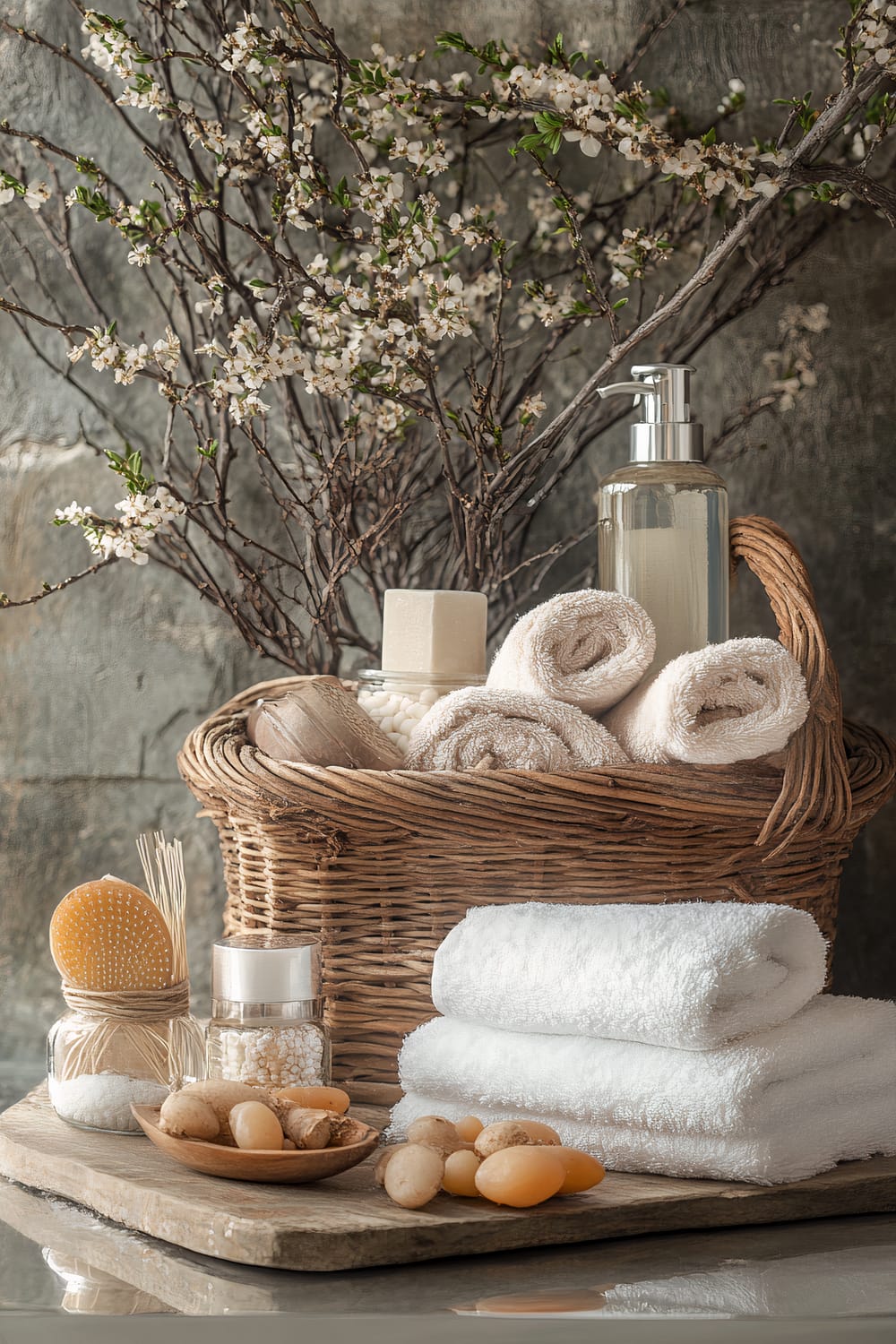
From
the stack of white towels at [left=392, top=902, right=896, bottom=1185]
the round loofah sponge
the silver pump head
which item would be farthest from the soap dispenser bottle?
the round loofah sponge

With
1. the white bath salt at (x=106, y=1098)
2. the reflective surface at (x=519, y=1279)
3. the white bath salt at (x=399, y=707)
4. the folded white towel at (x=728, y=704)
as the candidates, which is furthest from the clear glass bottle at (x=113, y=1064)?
the folded white towel at (x=728, y=704)

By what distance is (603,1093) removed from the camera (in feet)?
1.97

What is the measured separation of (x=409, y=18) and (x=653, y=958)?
85 cm

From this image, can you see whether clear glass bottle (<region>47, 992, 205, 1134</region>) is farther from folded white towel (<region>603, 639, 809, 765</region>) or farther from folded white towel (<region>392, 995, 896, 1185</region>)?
folded white towel (<region>603, 639, 809, 765</region>)

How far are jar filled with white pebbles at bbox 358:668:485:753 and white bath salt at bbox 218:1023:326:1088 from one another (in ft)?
0.64

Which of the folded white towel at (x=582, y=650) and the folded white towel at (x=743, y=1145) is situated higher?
the folded white towel at (x=582, y=650)

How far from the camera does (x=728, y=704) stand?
0.71 m

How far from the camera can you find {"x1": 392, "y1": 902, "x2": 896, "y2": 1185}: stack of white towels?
576 millimetres

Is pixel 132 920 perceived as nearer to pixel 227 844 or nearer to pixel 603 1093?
pixel 227 844

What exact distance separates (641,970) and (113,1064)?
0.99ft

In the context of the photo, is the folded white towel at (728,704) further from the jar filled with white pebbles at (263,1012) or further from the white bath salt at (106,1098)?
the white bath salt at (106,1098)

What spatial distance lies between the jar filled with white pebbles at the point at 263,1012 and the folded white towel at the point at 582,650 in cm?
20

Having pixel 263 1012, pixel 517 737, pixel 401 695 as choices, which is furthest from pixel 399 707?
pixel 263 1012

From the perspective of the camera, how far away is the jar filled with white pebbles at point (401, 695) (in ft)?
2.64
